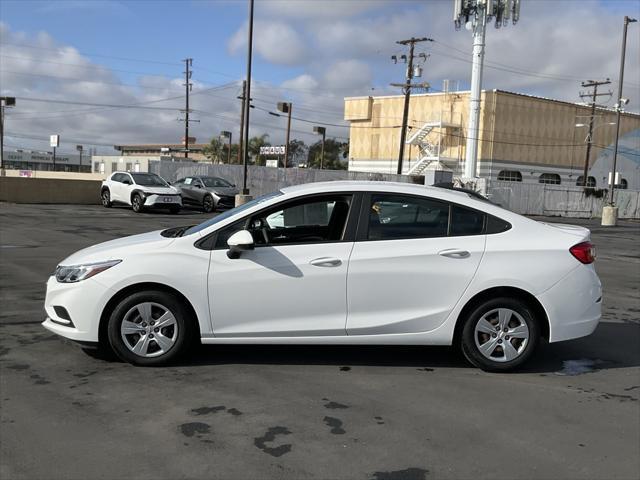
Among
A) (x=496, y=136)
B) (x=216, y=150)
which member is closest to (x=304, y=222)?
(x=496, y=136)

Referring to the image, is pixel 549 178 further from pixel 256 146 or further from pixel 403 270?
pixel 403 270

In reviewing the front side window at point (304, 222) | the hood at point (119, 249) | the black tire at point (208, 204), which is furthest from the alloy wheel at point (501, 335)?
the black tire at point (208, 204)

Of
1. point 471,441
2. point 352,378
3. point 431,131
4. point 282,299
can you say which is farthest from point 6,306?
point 431,131

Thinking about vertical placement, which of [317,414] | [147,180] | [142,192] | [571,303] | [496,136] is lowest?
[317,414]

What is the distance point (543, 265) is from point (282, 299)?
2.21 meters

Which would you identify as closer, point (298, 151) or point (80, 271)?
point (80, 271)

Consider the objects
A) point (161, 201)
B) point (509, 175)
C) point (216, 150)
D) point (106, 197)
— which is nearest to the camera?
point (161, 201)

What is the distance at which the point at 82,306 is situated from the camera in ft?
16.2

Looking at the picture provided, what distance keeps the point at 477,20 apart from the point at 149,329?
158 feet

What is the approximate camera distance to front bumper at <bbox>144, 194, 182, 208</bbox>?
78.7 ft

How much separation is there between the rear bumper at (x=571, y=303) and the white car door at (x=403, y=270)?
2.38ft

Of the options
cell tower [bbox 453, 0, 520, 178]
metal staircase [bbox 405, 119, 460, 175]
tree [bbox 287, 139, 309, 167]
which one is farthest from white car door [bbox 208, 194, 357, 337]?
tree [bbox 287, 139, 309, 167]

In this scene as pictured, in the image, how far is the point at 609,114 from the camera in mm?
71688

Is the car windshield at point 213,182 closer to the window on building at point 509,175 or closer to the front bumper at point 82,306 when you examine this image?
the front bumper at point 82,306
